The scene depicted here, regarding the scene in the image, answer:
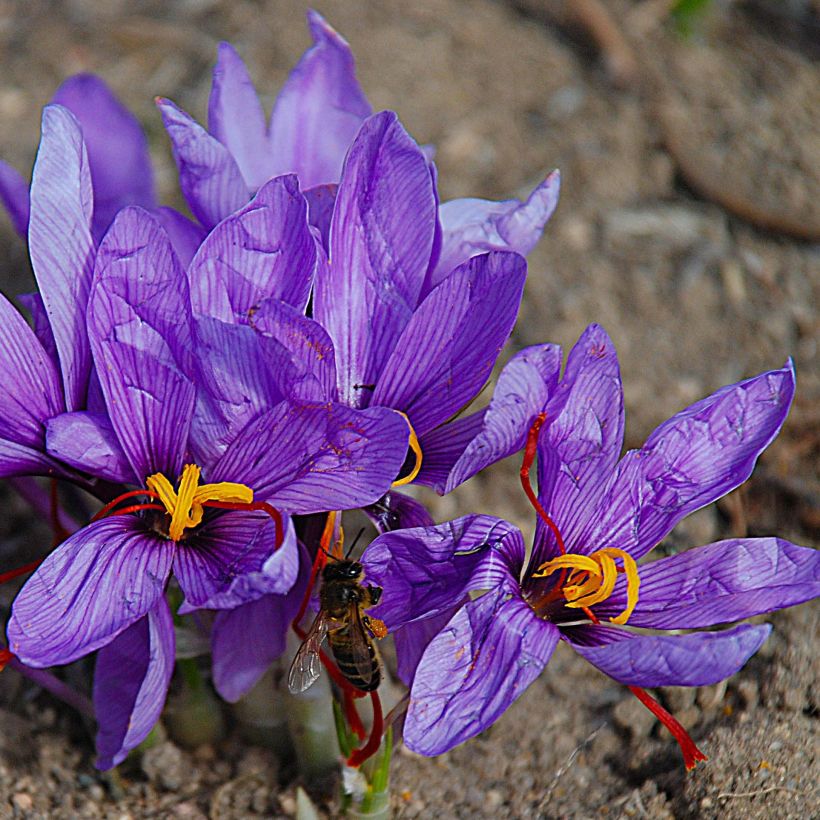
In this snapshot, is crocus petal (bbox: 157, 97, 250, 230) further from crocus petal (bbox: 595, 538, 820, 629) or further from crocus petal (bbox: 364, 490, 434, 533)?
crocus petal (bbox: 595, 538, 820, 629)

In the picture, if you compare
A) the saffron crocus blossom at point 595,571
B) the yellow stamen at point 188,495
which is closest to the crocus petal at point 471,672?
the saffron crocus blossom at point 595,571

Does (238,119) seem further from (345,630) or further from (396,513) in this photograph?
(345,630)

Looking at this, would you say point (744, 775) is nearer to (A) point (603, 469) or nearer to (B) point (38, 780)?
(A) point (603, 469)

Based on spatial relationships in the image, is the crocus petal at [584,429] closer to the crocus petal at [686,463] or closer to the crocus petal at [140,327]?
the crocus petal at [686,463]

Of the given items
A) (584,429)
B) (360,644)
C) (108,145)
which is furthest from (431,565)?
(108,145)

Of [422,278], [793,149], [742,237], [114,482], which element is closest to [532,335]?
[742,237]
